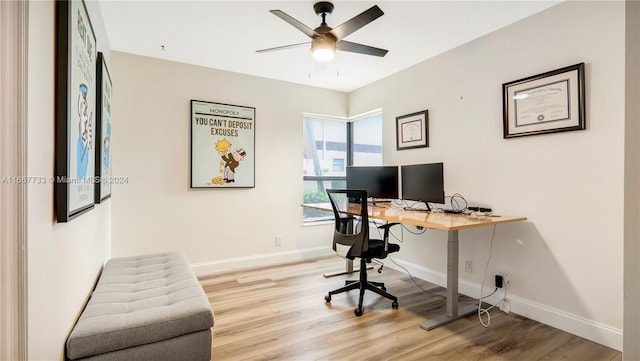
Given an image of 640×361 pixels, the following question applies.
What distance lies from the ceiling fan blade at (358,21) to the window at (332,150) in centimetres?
207

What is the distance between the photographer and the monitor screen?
11.5 ft

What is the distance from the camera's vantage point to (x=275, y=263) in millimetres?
4047

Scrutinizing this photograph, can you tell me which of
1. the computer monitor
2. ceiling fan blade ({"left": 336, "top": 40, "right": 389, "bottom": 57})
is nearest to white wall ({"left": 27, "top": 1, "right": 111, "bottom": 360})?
ceiling fan blade ({"left": 336, "top": 40, "right": 389, "bottom": 57})

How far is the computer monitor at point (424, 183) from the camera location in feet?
9.47

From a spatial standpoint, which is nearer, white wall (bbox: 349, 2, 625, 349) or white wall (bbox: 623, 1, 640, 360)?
white wall (bbox: 623, 1, 640, 360)

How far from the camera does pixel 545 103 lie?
2400 mm

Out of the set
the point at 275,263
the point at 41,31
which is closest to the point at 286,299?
the point at 275,263

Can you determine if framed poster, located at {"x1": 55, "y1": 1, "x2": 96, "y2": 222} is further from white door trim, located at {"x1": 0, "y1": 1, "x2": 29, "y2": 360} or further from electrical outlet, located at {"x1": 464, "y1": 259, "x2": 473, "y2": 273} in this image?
electrical outlet, located at {"x1": 464, "y1": 259, "x2": 473, "y2": 273}

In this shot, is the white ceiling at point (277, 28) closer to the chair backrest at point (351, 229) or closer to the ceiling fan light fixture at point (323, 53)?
the ceiling fan light fixture at point (323, 53)

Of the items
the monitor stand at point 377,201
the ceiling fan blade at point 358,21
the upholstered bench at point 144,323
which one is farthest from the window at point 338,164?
the upholstered bench at point 144,323

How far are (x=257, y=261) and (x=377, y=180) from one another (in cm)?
183

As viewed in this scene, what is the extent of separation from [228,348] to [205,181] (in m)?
2.04

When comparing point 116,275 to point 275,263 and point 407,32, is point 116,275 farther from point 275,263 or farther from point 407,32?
point 407,32

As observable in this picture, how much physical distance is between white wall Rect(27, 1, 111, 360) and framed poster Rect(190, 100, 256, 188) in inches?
88.7
